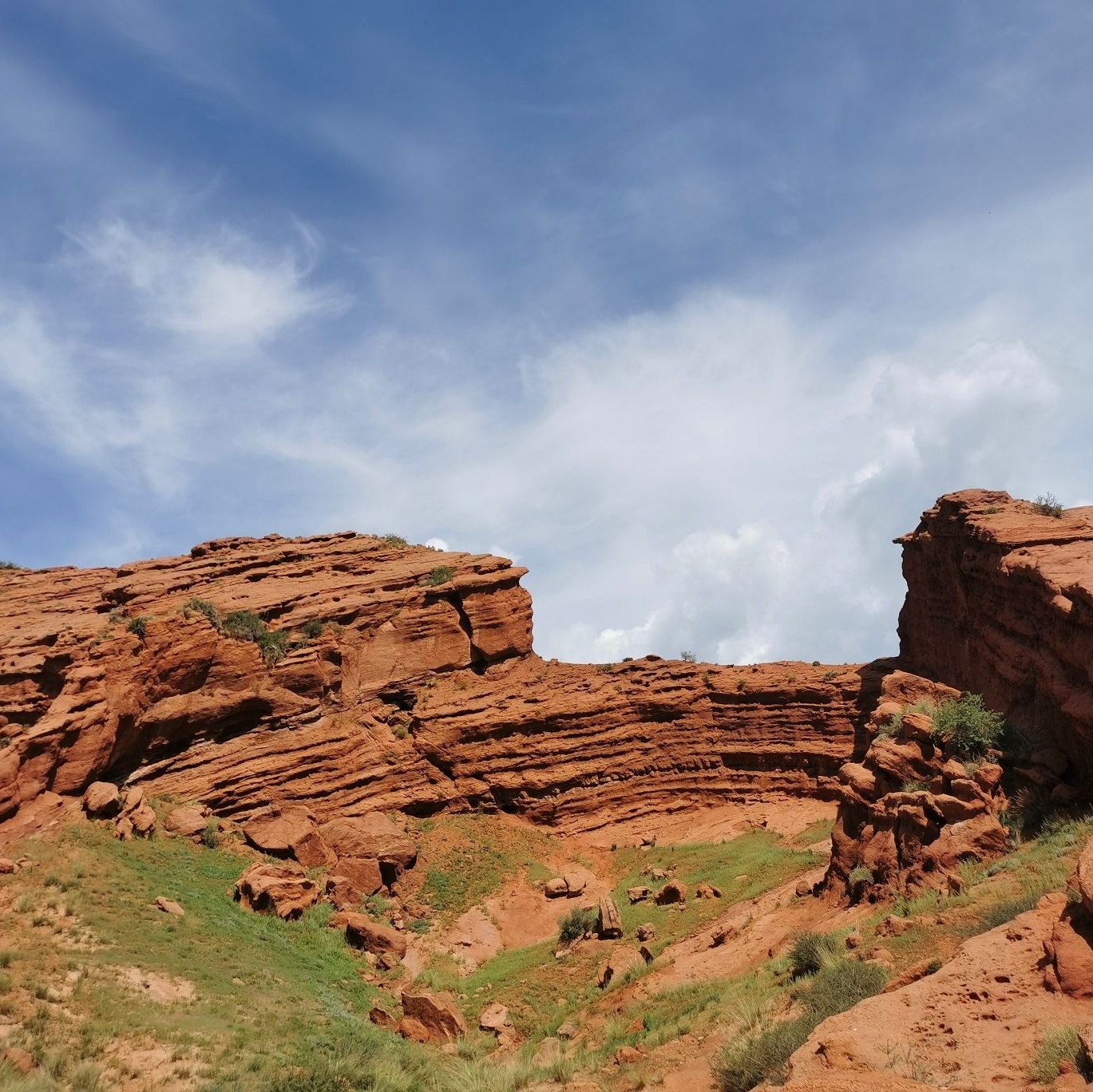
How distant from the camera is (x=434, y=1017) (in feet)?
59.5

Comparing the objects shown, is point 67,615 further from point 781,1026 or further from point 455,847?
point 781,1026

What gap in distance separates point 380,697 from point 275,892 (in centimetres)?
1107

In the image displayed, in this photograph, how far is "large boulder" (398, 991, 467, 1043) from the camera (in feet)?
58.5

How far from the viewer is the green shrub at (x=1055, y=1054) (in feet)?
21.4

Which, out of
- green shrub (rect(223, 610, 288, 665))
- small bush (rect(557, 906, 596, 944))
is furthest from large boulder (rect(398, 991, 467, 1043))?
green shrub (rect(223, 610, 288, 665))

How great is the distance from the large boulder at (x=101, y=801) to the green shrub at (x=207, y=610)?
7.20 meters

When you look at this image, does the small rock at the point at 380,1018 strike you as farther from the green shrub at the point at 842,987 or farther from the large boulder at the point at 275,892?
the green shrub at the point at 842,987

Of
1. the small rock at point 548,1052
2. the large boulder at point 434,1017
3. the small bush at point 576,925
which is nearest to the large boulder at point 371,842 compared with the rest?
the small bush at point 576,925

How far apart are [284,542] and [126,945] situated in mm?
23554

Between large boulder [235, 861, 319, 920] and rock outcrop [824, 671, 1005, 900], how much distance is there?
47.4 ft

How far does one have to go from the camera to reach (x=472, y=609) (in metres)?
36.3

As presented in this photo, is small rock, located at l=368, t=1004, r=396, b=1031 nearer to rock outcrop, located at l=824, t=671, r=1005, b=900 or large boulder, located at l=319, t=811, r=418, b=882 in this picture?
large boulder, located at l=319, t=811, r=418, b=882

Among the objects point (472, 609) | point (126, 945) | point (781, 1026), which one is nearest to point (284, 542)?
point (472, 609)

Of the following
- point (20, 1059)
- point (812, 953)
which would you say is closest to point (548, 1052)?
point (812, 953)
